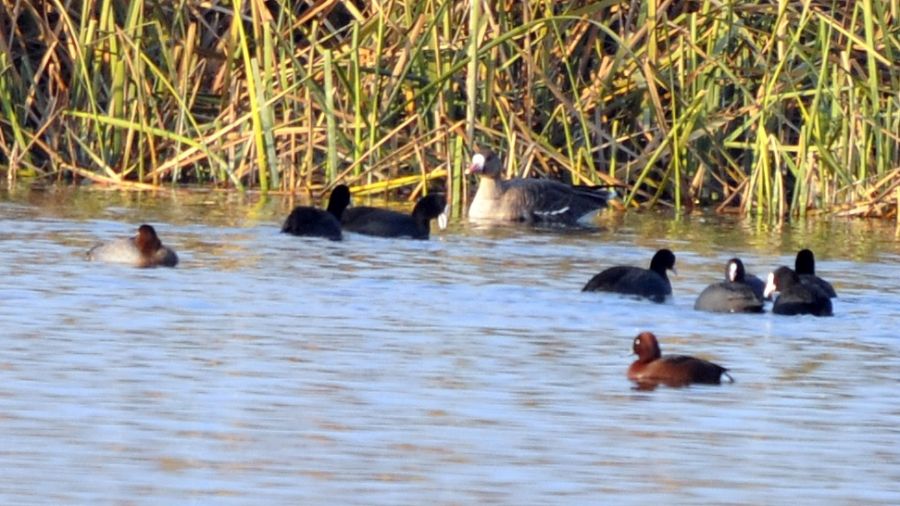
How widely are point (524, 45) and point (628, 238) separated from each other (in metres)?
2.49

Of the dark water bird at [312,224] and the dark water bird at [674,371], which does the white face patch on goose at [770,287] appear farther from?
the dark water bird at [312,224]

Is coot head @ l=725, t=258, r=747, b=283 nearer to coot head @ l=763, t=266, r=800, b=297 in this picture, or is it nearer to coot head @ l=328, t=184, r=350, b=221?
coot head @ l=763, t=266, r=800, b=297

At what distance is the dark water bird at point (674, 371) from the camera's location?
8578mm

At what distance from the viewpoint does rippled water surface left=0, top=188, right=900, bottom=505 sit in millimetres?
6578

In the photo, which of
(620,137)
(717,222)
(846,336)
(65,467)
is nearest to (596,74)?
(620,137)

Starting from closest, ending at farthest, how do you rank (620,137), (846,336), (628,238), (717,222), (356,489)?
1. (356,489)
2. (846,336)
3. (628,238)
4. (717,222)
5. (620,137)

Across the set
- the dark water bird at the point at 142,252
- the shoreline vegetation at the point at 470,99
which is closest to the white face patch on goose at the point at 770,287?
the dark water bird at the point at 142,252

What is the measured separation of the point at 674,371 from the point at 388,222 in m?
5.89

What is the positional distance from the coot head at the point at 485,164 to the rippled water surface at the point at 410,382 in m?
2.22

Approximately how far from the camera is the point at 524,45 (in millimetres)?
16844

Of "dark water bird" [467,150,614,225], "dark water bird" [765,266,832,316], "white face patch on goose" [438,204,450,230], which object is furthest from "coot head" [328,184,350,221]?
"dark water bird" [765,266,832,316]

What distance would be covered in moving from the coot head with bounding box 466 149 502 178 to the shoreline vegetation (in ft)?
0.71

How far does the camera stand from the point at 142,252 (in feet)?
39.3

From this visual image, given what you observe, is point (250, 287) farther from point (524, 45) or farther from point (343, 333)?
point (524, 45)
